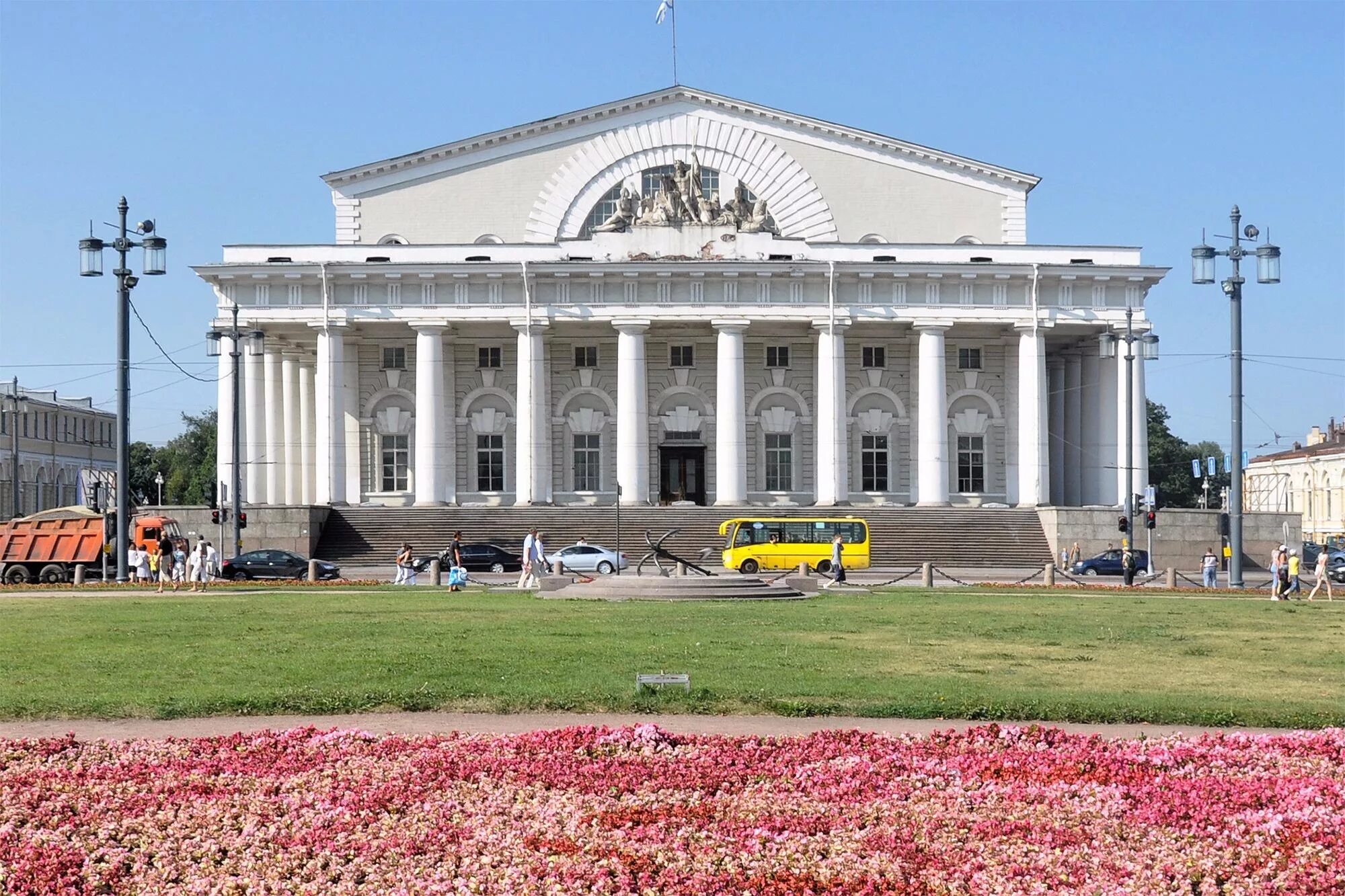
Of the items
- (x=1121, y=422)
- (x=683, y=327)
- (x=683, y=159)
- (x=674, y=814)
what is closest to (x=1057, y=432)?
(x=1121, y=422)

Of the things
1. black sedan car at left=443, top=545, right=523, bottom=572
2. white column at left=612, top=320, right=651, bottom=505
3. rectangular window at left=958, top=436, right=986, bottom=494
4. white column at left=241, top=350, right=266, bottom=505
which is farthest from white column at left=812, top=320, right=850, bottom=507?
white column at left=241, top=350, right=266, bottom=505

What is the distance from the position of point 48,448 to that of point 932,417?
83.0 meters

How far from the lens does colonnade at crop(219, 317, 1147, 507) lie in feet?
217

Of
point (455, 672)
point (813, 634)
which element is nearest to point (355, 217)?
point (813, 634)

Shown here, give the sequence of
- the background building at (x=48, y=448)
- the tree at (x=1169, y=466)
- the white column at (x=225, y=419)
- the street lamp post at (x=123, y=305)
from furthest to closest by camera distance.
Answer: the tree at (x=1169, y=466) < the background building at (x=48, y=448) < the white column at (x=225, y=419) < the street lamp post at (x=123, y=305)

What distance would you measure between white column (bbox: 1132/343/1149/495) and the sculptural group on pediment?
57.2 feet

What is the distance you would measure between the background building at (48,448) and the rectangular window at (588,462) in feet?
171

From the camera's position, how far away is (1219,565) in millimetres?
59531

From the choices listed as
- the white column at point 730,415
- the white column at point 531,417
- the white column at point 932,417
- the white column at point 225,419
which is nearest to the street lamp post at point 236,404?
the white column at point 225,419

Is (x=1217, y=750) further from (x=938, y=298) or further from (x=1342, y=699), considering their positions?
(x=938, y=298)

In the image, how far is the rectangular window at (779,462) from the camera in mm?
71062

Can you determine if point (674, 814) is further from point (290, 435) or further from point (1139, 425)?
point (290, 435)

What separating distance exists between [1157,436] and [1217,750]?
409 feet

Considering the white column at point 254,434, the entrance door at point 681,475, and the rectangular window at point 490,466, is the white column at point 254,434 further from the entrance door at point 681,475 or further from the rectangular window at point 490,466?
the entrance door at point 681,475
